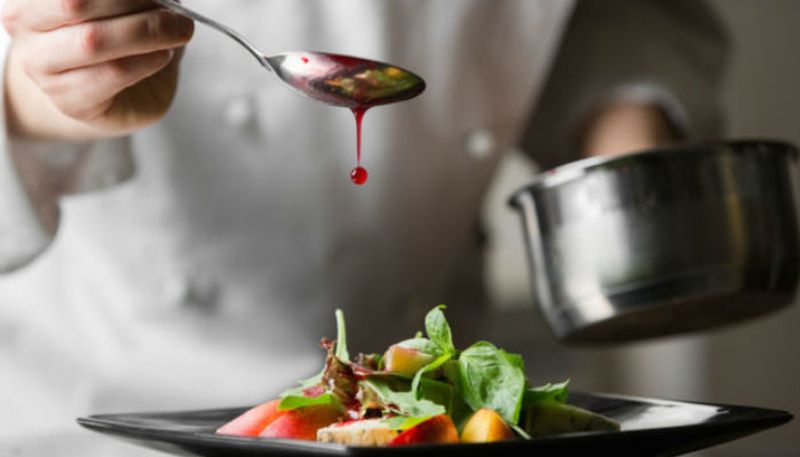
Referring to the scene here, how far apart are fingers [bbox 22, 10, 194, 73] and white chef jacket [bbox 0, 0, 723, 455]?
448mm

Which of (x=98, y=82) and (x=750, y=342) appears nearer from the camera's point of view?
(x=98, y=82)

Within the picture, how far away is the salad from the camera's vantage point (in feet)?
2.02

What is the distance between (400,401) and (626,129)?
3.06 ft

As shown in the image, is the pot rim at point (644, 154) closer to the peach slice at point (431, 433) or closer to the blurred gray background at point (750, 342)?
the peach slice at point (431, 433)

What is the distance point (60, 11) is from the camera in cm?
68

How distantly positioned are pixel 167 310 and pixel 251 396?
15 cm

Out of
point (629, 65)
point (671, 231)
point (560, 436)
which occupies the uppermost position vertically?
point (629, 65)

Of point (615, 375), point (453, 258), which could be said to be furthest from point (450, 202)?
point (615, 375)

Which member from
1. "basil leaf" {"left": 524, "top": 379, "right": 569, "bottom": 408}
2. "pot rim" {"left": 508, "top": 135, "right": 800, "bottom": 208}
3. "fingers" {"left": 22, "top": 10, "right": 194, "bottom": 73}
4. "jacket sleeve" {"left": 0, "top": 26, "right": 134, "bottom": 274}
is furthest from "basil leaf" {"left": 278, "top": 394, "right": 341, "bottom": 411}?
"jacket sleeve" {"left": 0, "top": 26, "right": 134, "bottom": 274}

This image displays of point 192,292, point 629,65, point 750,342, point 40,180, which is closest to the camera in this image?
point 40,180

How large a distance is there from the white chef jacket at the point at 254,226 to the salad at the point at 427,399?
1.95 ft

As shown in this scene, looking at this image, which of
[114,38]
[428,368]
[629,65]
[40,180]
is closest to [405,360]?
[428,368]

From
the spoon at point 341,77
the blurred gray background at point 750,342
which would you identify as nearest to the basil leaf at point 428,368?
the spoon at point 341,77

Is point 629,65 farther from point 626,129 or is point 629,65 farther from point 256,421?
point 256,421
